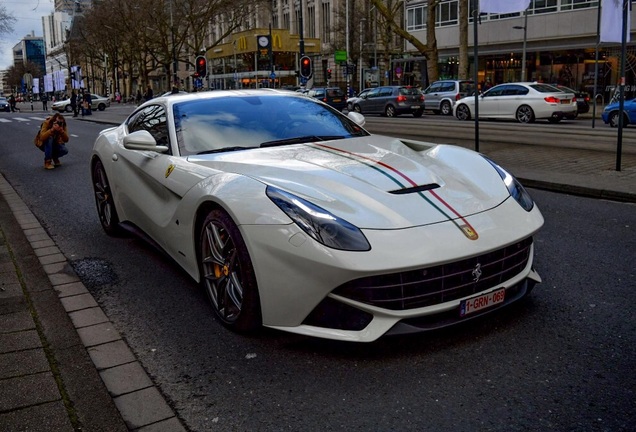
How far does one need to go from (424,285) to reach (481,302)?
373mm

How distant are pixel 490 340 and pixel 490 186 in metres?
0.92

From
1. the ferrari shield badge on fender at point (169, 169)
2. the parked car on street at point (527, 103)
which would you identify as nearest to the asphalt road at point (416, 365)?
the ferrari shield badge on fender at point (169, 169)

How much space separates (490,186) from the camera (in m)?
3.75

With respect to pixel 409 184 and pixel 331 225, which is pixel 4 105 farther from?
pixel 331 225

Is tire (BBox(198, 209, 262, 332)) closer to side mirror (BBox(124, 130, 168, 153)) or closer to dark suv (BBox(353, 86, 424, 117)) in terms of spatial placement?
side mirror (BBox(124, 130, 168, 153))

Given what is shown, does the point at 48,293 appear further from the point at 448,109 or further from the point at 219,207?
the point at 448,109

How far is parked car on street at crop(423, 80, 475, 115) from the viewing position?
29891 mm

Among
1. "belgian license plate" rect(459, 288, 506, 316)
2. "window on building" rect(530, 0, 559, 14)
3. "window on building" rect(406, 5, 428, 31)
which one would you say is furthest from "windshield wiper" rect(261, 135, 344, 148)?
"window on building" rect(406, 5, 428, 31)

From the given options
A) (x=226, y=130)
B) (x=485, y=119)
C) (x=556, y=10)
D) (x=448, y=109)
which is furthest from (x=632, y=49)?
(x=226, y=130)

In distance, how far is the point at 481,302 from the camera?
322 centimetres

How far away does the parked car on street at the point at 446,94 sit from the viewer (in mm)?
29891

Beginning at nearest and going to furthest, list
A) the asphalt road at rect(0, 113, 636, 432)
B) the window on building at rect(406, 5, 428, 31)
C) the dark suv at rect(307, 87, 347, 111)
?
the asphalt road at rect(0, 113, 636, 432)
the dark suv at rect(307, 87, 347, 111)
the window on building at rect(406, 5, 428, 31)

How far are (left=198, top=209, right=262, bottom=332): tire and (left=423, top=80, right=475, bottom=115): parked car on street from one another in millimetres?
27322

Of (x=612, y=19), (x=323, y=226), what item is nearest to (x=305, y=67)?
(x=612, y=19)
